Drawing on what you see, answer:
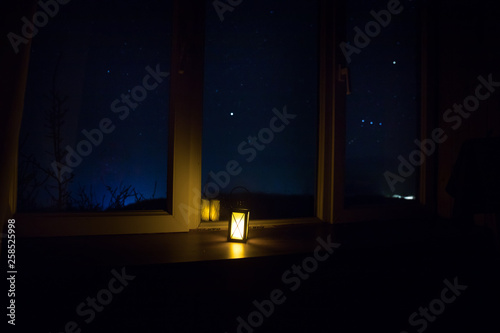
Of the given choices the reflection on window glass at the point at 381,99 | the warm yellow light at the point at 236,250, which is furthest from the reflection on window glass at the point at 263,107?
the warm yellow light at the point at 236,250

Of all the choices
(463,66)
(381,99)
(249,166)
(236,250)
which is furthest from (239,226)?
(463,66)

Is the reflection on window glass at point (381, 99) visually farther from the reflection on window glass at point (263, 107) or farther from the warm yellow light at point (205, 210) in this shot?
the warm yellow light at point (205, 210)

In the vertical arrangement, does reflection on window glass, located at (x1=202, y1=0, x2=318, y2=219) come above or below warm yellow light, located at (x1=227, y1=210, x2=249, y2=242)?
above

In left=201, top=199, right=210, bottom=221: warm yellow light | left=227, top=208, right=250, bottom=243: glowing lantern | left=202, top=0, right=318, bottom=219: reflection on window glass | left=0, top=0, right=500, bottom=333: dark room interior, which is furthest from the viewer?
left=202, top=0, right=318, bottom=219: reflection on window glass

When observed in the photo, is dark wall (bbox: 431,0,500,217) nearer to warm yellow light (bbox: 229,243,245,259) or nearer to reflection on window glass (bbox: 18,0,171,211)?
warm yellow light (bbox: 229,243,245,259)

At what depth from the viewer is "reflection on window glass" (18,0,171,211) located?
1656 mm

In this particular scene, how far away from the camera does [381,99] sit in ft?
7.41

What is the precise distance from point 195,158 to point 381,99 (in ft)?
4.26

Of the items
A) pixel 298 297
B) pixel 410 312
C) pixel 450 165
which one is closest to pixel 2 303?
pixel 298 297

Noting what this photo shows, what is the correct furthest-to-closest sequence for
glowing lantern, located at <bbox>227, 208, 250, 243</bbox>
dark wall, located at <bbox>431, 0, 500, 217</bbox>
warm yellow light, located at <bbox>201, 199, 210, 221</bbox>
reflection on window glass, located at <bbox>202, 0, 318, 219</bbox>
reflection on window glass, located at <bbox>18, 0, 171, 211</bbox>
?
dark wall, located at <bbox>431, 0, 500, 217</bbox>
reflection on window glass, located at <bbox>202, 0, 318, 219</bbox>
warm yellow light, located at <bbox>201, 199, 210, 221</bbox>
reflection on window glass, located at <bbox>18, 0, 171, 211</bbox>
glowing lantern, located at <bbox>227, 208, 250, 243</bbox>

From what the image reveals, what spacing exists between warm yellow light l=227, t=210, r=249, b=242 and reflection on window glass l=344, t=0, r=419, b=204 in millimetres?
842

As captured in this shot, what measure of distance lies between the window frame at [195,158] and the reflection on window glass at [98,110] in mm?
173

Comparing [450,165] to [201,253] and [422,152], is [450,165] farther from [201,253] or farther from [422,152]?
[201,253]

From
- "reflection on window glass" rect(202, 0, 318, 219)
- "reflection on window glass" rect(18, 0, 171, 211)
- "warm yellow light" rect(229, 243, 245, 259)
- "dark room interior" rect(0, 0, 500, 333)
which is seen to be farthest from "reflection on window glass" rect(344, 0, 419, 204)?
"reflection on window glass" rect(18, 0, 171, 211)
